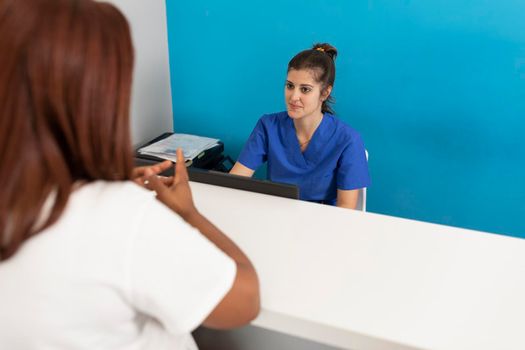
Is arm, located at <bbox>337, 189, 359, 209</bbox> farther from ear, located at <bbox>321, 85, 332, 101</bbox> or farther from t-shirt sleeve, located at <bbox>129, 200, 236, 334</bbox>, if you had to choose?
t-shirt sleeve, located at <bbox>129, 200, 236, 334</bbox>

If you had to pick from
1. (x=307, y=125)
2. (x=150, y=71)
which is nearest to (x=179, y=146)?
(x=150, y=71)

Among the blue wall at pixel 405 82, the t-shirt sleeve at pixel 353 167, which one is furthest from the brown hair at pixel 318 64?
the blue wall at pixel 405 82

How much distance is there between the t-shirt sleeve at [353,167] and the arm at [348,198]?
0.02 meters

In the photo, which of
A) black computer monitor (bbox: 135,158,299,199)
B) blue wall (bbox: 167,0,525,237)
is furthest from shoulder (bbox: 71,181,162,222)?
blue wall (bbox: 167,0,525,237)

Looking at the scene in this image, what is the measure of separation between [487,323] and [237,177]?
63cm

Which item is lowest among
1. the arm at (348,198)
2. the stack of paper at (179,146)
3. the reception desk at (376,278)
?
the arm at (348,198)

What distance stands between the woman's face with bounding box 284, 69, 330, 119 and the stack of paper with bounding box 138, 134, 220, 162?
2.10 feet

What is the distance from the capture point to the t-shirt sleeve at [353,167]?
167cm

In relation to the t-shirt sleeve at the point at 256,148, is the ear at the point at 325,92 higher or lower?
higher

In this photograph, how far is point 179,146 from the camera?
222 centimetres

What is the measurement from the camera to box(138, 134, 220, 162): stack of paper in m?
2.08

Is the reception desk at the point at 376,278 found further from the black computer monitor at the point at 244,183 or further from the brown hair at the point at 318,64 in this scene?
the brown hair at the point at 318,64

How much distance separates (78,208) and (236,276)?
0.23m

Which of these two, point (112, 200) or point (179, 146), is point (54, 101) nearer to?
point (112, 200)
